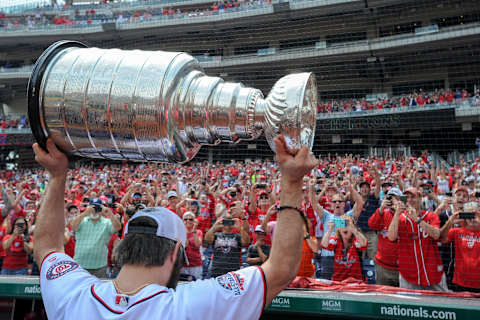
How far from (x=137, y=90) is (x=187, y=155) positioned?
0.72ft

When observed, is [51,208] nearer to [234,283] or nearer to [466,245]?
[234,283]

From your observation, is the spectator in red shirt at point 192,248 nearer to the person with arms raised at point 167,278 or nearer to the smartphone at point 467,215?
the smartphone at point 467,215

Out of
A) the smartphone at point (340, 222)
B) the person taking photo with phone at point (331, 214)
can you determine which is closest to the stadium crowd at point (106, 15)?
the person taking photo with phone at point (331, 214)

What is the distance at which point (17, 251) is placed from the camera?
5.02m

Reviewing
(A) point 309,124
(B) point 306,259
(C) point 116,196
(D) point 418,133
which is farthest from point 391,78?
(A) point 309,124

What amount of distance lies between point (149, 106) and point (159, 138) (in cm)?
8

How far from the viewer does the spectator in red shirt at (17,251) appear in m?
5.00

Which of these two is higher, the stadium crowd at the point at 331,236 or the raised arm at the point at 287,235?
the raised arm at the point at 287,235

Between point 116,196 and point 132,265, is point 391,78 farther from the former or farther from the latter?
point 132,265

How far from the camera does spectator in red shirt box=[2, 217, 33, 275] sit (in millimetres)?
4996

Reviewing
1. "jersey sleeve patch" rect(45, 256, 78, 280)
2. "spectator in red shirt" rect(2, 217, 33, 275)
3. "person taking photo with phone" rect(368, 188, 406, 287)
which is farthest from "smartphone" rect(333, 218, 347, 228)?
"spectator in red shirt" rect(2, 217, 33, 275)

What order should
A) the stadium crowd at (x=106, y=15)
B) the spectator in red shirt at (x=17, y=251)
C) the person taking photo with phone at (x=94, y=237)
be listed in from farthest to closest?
the stadium crowd at (x=106, y=15) → the spectator in red shirt at (x=17, y=251) → the person taking photo with phone at (x=94, y=237)

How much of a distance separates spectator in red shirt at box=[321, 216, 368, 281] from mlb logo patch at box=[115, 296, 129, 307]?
3.61 m

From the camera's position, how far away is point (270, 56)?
15.9 meters
